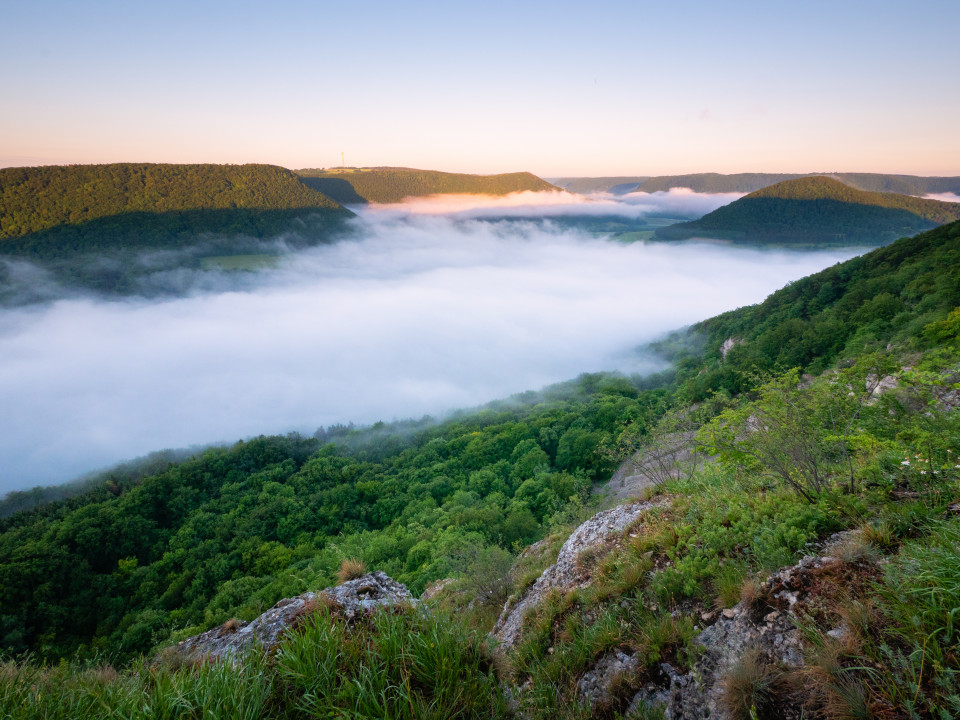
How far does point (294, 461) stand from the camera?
69.1 meters

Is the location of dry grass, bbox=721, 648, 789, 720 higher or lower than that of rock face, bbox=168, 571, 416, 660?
higher

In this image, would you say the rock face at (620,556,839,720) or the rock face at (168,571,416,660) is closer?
the rock face at (620,556,839,720)

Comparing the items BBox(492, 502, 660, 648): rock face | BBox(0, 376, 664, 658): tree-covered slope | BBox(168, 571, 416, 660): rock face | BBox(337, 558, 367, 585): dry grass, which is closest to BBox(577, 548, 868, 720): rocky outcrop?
BBox(492, 502, 660, 648): rock face

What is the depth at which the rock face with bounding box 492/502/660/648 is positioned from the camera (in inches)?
327

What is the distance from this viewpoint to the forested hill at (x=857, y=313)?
2612 centimetres

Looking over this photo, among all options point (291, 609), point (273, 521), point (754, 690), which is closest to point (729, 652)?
point (754, 690)

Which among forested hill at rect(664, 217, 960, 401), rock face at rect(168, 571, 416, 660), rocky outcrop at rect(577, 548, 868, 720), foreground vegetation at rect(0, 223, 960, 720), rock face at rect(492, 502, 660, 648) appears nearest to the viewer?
foreground vegetation at rect(0, 223, 960, 720)

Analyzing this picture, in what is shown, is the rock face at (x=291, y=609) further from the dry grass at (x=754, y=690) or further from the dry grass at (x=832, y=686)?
the dry grass at (x=832, y=686)

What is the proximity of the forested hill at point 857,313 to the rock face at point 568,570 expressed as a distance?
14.5 meters

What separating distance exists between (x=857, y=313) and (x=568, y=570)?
4213 centimetres

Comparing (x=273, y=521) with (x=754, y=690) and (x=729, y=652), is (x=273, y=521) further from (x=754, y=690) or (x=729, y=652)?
(x=754, y=690)

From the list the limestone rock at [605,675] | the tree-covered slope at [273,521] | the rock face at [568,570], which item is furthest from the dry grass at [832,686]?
the tree-covered slope at [273,521]

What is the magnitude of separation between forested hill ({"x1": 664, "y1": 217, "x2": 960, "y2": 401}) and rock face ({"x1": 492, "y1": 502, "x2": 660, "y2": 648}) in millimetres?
14487

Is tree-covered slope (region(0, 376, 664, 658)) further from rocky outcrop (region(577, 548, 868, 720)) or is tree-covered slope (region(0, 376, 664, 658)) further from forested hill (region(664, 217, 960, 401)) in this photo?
rocky outcrop (region(577, 548, 868, 720))
